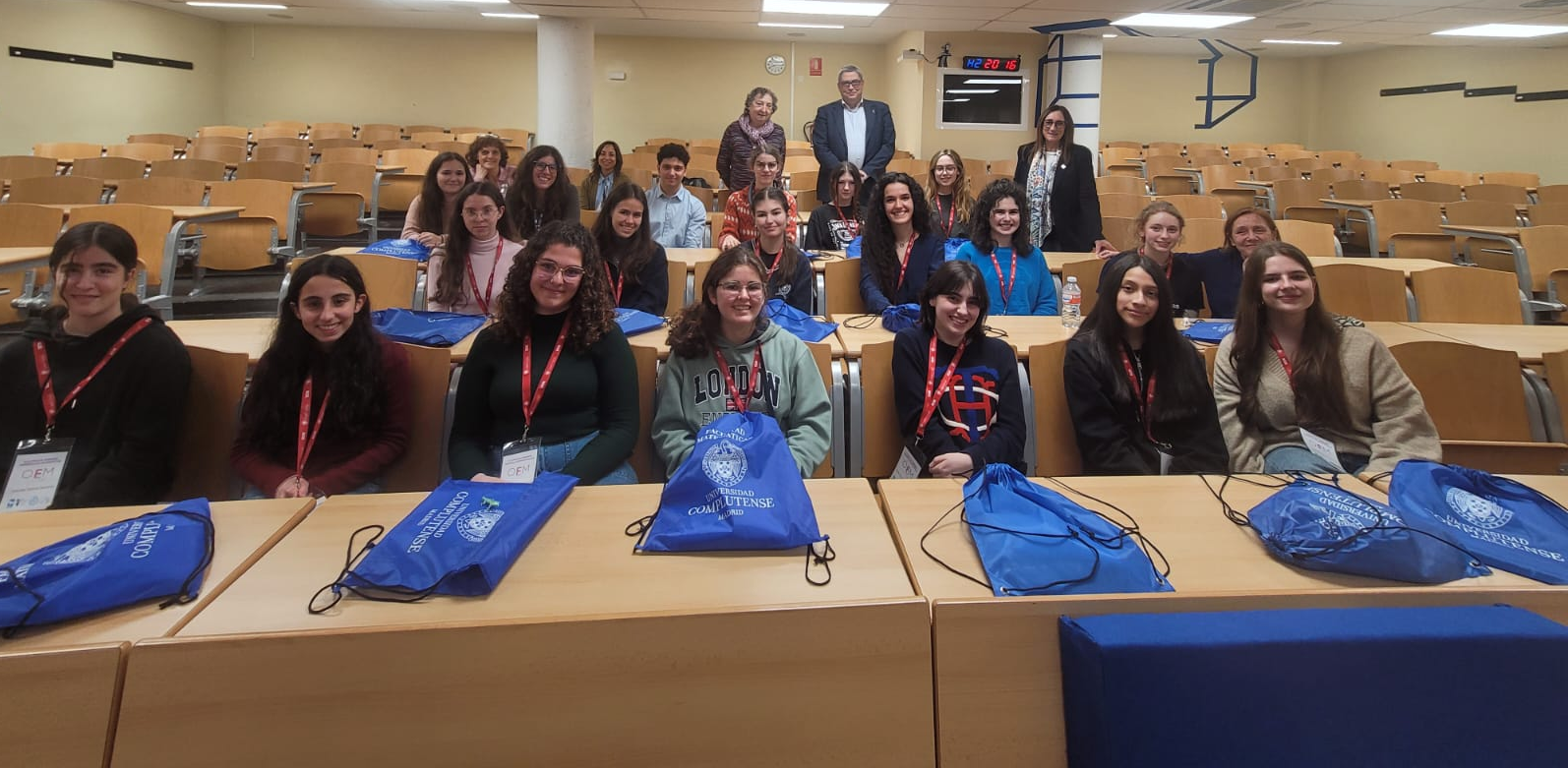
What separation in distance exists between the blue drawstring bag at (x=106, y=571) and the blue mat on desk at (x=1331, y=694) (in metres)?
1.45

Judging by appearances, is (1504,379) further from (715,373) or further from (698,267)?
(698,267)

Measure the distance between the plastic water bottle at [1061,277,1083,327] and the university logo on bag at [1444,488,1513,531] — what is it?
178cm

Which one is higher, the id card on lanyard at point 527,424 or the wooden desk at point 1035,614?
the id card on lanyard at point 527,424

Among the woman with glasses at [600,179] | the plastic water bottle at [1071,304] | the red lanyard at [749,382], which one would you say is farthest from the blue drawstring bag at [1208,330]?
the woman with glasses at [600,179]

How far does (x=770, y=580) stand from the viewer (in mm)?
1380

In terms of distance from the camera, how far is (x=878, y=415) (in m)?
2.60

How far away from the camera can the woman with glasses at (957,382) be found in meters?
2.41

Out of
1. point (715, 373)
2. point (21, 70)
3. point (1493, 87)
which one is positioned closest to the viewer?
point (715, 373)

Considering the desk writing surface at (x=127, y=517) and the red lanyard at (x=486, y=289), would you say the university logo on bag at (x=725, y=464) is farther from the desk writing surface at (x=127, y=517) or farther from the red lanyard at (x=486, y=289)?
the red lanyard at (x=486, y=289)

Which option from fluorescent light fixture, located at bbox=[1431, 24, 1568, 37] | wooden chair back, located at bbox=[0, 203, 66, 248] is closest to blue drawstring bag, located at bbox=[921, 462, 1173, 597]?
wooden chair back, located at bbox=[0, 203, 66, 248]

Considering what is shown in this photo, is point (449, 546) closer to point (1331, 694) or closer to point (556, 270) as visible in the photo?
point (556, 270)

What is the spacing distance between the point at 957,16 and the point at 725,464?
874cm

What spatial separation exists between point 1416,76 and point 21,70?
19.3m

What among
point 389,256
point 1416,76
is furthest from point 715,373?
point 1416,76
